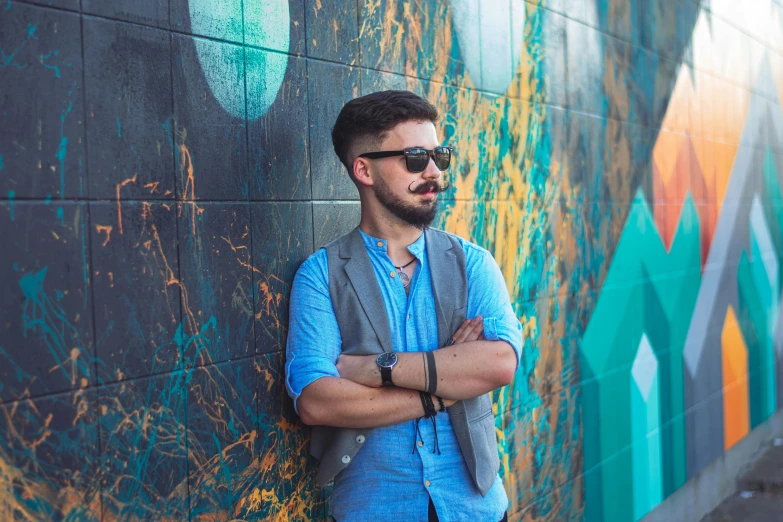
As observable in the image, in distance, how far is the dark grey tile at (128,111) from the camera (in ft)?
7.13

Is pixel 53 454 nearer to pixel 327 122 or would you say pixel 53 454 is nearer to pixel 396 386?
pixel 396 386

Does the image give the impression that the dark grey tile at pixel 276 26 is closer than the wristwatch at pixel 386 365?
No

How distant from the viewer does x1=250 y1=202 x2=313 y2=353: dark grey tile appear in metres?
2.66

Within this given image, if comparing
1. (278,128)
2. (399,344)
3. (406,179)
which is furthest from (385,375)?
(278,128)

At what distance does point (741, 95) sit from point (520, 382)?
4.28m

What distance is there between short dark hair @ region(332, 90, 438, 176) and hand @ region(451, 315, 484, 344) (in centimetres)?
63

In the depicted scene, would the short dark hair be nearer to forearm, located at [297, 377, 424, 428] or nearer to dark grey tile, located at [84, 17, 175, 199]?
dark grey tile, located at [84, 17, 175, 199]

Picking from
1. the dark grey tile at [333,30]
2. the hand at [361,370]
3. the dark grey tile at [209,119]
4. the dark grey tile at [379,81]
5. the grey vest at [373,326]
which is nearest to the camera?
the dark grey tile at [209,119]

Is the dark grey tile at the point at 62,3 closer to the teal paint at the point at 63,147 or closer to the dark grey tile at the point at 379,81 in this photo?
the teal paint at the point at 63,147

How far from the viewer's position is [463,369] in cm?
256

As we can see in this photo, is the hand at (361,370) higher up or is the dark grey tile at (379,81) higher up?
the dark grey tile at (379,81)

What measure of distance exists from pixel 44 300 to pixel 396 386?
3.38ft

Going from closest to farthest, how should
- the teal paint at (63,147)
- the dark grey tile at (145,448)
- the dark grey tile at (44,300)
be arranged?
the dark grey tile at (44,300)
the teal paint at (63,147)
the dark grey tile at (145,448)

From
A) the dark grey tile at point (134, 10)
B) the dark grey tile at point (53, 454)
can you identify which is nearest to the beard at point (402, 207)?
the dark grey tile at point (134, 10)
